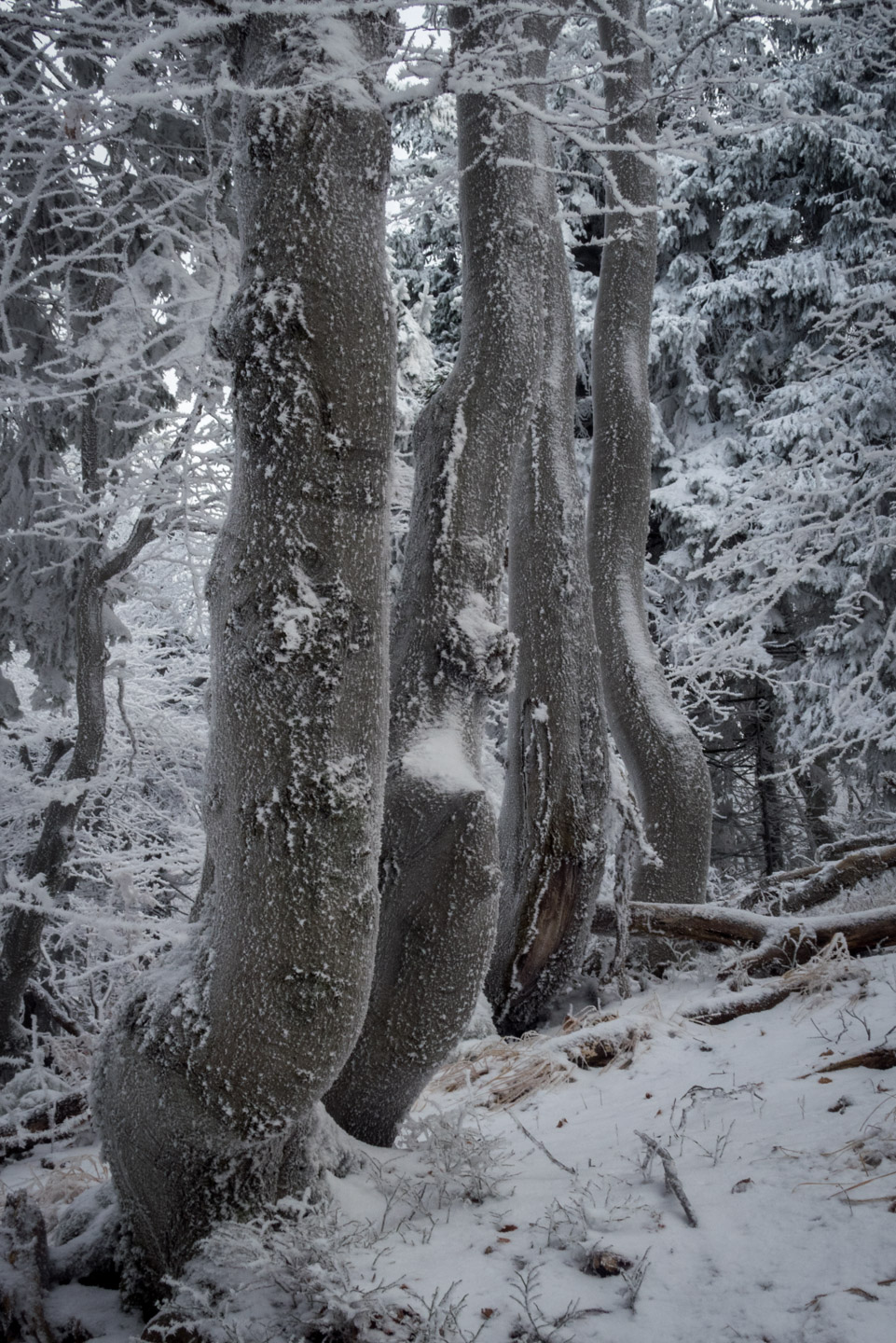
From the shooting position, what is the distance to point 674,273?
1204 cm

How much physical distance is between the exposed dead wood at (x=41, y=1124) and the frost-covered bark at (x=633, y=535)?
302 centimetres

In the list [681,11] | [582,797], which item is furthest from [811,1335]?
[681,11]

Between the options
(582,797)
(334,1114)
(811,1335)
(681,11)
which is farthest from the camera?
(681,11)

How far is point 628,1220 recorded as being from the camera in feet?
6.44

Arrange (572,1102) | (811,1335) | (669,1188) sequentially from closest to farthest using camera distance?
(811,1335)
(669,1188)
(572,1102)

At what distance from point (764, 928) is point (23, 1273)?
3169 millimetres

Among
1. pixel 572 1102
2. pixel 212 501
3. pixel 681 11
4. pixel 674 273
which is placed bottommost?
pixel 572 1102

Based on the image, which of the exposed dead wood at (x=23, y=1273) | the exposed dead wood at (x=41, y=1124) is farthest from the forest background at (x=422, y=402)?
the exposed dead wood at (x=23, y=1273)

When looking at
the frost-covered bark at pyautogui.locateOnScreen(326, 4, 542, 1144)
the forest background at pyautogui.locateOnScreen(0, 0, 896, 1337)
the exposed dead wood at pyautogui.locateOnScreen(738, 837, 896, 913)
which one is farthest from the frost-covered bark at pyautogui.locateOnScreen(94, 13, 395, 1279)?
the exposed dead wood at pyautogui.locateOnScreen(738, 837, 896, 913)

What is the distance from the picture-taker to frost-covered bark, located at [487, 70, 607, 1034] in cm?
390

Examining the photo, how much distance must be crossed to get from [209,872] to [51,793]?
440 cm

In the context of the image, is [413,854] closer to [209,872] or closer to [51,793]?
[209,872]

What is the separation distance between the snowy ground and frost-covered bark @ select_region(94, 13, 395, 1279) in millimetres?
284

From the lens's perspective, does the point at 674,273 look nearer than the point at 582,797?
No
